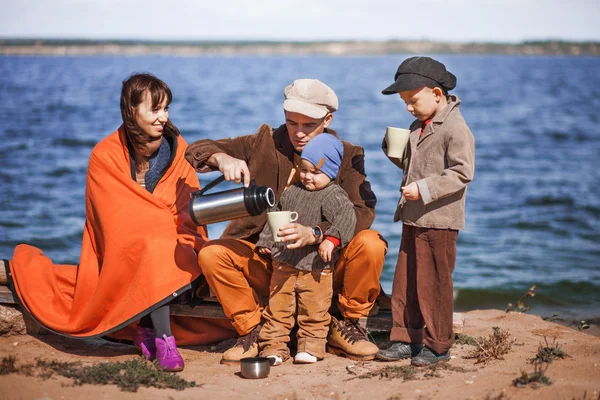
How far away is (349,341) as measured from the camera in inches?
189

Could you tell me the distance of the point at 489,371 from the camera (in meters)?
4.43

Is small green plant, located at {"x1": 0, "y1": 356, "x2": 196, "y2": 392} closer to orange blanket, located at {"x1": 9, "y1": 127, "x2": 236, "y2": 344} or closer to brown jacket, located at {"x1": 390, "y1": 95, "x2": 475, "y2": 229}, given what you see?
orange blanket, located at {"x1": 9, "y1": 127, "x2": 236, "y2": 344}

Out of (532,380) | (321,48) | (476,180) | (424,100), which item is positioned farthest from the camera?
(321,48)

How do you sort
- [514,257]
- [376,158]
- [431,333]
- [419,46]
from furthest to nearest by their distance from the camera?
[419,46], [376,158], [514,257], [431,333]

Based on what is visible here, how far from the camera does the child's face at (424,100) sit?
4500 mm

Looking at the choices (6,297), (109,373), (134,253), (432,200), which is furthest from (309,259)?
(6,297)

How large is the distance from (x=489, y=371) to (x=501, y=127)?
2303 cm

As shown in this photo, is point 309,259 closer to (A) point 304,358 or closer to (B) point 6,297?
(A) point 304,358

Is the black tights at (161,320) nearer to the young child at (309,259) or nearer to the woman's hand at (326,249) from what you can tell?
the young child at (309,259)

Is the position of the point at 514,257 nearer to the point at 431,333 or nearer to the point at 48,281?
the point at 431,333

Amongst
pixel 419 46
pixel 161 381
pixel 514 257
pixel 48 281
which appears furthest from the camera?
pixel 419 46

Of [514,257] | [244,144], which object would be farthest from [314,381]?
[514,257]

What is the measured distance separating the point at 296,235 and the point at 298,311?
2.37 feet

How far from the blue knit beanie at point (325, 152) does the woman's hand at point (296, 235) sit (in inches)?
15.5
